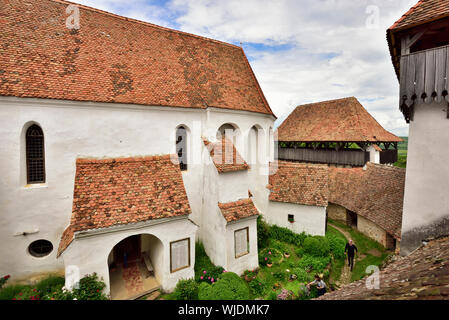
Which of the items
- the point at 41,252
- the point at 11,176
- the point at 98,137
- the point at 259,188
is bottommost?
the point at 41,252

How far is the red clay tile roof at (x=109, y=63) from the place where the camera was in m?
8.08

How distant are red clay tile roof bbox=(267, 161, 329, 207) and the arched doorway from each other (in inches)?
310

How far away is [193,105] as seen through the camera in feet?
34.9

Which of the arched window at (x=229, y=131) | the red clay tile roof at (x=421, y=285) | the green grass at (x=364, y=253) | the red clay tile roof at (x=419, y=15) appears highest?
the red clay tile roof at (x=419, y=15)

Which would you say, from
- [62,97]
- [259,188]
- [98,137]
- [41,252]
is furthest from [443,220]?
[41,252]

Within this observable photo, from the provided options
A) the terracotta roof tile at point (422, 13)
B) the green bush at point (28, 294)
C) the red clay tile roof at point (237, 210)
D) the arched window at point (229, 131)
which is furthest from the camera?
the arched window at point (229, 131)

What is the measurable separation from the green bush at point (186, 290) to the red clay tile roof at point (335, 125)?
17.3 metres

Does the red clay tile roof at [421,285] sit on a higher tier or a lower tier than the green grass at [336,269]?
higher

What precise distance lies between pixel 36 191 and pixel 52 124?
2.68m

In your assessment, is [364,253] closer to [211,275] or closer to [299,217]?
[299,217]

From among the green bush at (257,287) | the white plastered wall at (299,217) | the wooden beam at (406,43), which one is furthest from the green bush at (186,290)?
the wooden beam at (406,43)

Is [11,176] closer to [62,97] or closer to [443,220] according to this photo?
[62,97]

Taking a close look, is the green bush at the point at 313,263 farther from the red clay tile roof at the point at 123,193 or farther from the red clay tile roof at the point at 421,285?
the red clay tile roof at the point at 123,193
